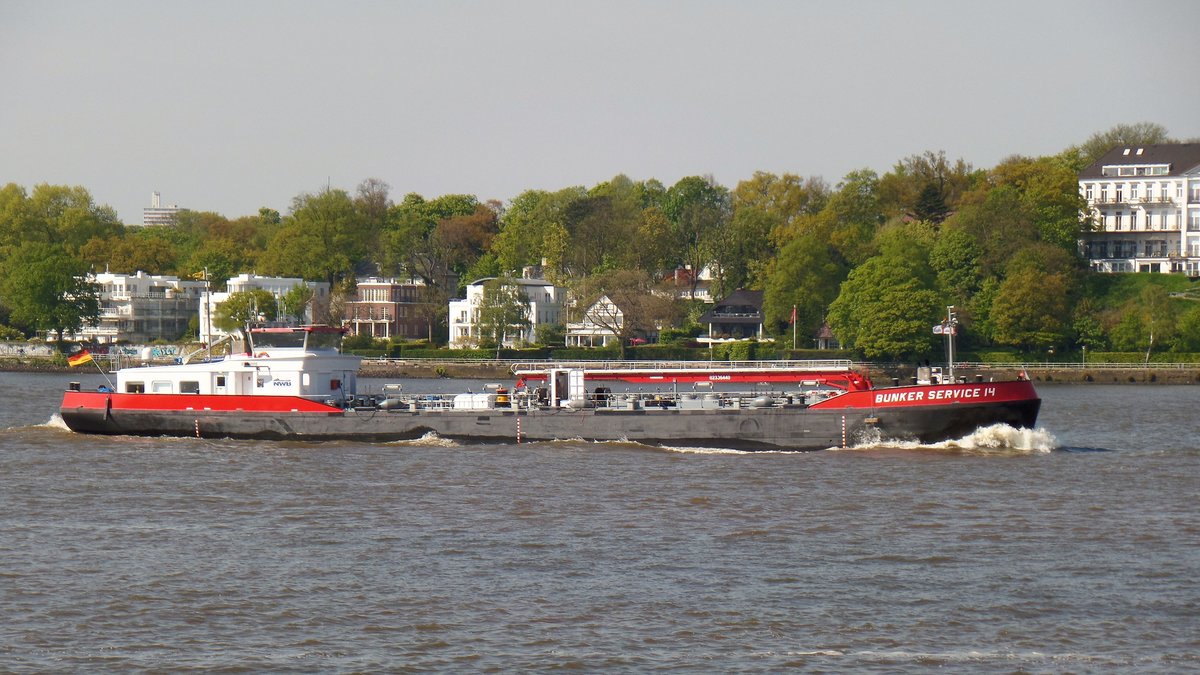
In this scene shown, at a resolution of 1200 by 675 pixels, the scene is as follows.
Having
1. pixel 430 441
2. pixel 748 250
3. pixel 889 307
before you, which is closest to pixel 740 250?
pixel 748 250

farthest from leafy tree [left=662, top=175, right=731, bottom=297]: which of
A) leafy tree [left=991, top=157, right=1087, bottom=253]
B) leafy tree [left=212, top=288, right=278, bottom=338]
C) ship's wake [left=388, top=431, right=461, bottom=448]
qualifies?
ship's wake [left=388, top=431, right=461, bottom=448]

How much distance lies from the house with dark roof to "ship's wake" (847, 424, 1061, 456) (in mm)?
75357

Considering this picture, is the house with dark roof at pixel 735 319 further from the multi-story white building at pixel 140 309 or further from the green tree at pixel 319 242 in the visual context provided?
the multi-story white building at pixel 140 309

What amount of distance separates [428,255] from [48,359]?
43.9 metres

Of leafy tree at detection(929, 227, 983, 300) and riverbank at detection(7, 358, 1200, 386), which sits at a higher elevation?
leafy tree at detection(929, 227, 983, 300)

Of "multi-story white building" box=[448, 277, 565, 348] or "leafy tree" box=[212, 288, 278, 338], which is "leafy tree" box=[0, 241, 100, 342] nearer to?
"leafy tree" box=[212, 288, 278, 338]

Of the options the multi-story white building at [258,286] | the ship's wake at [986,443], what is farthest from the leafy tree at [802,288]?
the ship's wake at [986,443]

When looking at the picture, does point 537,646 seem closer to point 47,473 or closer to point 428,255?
point 47,473

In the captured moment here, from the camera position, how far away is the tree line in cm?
10662

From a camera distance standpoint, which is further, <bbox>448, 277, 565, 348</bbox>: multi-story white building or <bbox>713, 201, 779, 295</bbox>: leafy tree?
<bbox>713, 201, 779, 295</bbox>: leafy tree

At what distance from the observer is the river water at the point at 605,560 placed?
22641mm

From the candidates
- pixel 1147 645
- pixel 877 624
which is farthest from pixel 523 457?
pixel 1147 645

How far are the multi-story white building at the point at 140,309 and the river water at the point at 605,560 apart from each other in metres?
104

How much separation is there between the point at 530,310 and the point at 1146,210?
54758 millimetres
